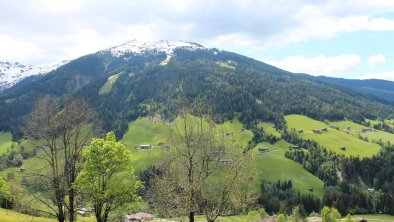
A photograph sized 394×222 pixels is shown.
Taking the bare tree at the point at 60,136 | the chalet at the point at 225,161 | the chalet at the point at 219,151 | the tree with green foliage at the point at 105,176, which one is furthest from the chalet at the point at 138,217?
the chalet at the point at 219,151

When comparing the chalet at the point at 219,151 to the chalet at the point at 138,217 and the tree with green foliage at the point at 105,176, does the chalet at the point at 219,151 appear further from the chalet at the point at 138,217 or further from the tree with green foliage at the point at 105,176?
the chalet at the point at 138,217

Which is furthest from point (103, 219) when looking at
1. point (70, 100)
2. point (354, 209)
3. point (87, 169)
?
point (354, 209)

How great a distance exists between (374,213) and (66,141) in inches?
7384

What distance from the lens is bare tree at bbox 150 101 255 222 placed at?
2978 cm

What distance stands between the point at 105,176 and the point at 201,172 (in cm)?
1443

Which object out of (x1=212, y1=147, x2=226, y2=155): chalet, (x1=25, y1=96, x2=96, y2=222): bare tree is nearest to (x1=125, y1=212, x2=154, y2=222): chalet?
(x1=25, y1=96, x2=96, y2=222): bare tree

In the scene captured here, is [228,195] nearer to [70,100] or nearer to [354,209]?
[70,100]

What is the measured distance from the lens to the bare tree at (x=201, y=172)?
29.8 meters

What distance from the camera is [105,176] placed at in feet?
135

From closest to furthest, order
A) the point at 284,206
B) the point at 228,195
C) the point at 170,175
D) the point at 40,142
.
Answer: the point at 228,195, the point at 170,175, the point at 40,142, the point at 284,206

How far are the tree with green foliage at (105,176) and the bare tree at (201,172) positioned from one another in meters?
9.85

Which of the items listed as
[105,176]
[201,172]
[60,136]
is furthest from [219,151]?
[60,136]

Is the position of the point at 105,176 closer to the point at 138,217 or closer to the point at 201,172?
the point at 201,172

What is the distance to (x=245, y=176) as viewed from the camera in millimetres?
30109
